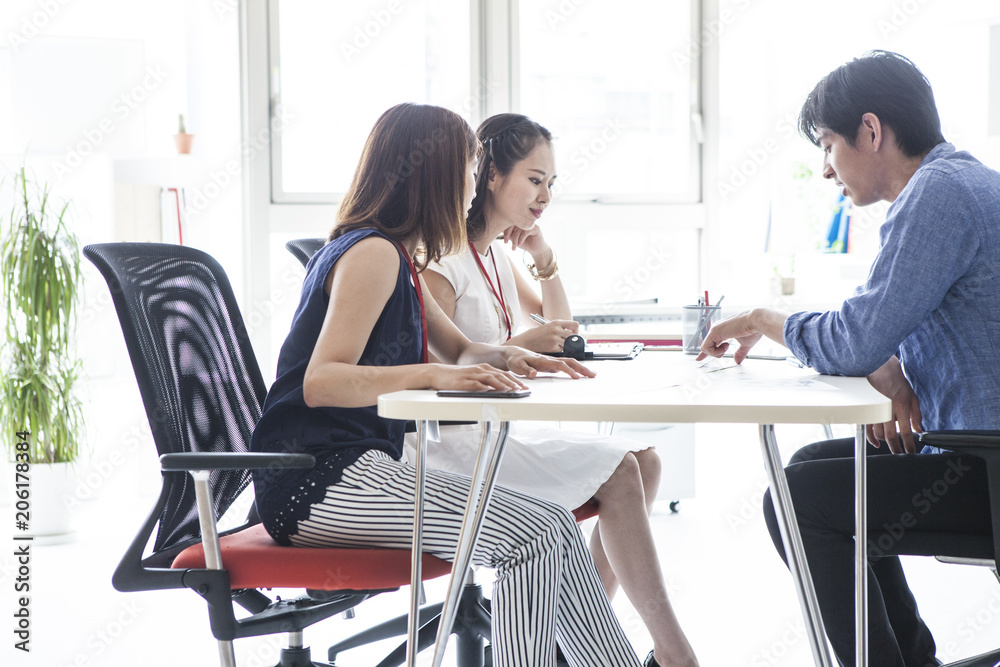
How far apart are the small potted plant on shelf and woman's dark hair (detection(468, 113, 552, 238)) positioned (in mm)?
1750

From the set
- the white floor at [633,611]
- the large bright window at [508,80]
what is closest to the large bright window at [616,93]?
the large bright window at [508,80]

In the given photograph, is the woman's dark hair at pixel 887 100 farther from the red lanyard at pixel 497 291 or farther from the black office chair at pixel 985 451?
the red lanyard at pixel 497 291

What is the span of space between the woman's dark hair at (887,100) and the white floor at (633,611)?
1.22 meters

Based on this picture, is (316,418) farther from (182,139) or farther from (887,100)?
(182,139)

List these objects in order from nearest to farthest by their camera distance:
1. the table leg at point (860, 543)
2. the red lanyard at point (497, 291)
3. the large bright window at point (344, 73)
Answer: the table leg at point (860, 543), the red lanyard at point (497, 291), the large bright window at point (344, 73)

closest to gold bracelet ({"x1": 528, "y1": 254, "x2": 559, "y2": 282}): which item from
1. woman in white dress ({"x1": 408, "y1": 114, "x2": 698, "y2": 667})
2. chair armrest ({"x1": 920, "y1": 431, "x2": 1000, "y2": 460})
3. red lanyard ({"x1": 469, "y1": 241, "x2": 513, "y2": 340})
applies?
woman in white dress ({"x1": 408, "y1": 114, "x2": 698, "y2": 667})

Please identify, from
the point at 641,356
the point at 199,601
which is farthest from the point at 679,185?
the point at 199,601

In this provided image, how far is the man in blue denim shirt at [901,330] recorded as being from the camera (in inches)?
53.9

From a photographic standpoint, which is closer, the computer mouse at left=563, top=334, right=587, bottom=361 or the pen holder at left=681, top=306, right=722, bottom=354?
the computer mouse at left=563, top=334, right=587, bottom=361

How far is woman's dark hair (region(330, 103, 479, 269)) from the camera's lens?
1.54 metres

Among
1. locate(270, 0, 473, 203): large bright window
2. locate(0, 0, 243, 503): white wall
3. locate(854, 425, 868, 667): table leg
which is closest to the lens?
locate(854, 425, 868, 667): table leg

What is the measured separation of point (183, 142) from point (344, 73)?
2.25 ft

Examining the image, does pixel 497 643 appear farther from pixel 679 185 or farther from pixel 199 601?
pixel 679 185

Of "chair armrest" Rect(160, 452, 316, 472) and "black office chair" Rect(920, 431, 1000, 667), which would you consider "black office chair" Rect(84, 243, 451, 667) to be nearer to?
"chair armrest" Rect(160, 452, 316, 472)
